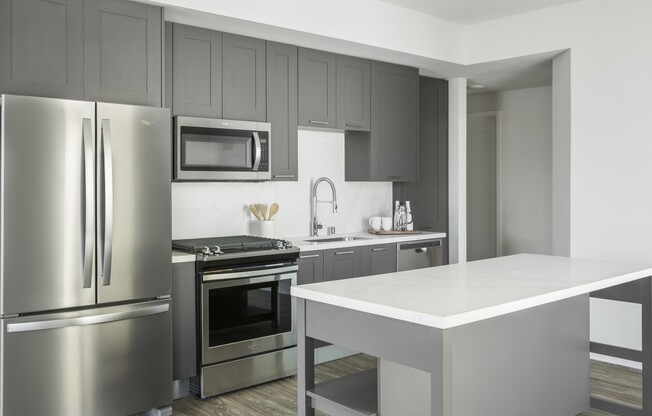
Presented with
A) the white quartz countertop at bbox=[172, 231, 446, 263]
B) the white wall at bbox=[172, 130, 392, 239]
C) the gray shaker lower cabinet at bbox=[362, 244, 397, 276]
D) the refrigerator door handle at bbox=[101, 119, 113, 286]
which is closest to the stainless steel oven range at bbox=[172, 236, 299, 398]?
the white quartz countertop at bbox=[172, 231, 446, 263]

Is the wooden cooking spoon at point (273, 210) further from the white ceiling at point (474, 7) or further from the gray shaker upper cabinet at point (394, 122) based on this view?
the white ceiling at point (474, 7)

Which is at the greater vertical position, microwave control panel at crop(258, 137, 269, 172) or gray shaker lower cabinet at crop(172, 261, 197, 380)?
microwave control panel at crop(258, 137, 269, 172)

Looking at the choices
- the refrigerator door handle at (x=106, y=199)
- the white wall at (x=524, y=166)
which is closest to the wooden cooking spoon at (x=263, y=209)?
the refrigerator door handle at (x=106, y=199)

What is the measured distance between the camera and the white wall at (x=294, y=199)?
4363 millimetres

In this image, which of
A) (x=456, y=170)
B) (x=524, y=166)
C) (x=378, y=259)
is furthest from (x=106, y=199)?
(x=524, y=166)

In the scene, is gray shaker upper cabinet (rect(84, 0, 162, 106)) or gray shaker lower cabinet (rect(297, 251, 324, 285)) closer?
gray shaker upper cabinet (rect(84, 0, 162, 106))

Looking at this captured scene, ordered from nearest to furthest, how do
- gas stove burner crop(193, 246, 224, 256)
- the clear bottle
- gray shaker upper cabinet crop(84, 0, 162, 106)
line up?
gray shaker upper cabinet crop(84, 0, 162, 106) < gas stove burner crop(193, 246, 224, 256) < the clear bottle

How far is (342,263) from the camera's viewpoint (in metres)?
4.61

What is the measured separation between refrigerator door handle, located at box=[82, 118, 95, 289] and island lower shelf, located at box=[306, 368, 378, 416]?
4.58 feet

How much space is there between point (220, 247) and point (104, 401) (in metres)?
1.11

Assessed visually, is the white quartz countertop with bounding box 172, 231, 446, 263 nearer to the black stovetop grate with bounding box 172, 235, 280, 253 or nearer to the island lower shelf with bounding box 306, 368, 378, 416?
the black stovetop grate with bounding box 172, 235, 280, 253

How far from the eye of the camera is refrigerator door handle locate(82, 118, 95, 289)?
310 centimetres

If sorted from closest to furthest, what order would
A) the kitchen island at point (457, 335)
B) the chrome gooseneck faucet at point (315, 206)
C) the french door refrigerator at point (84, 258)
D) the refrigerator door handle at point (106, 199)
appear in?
the kitchen island at point (457, 335)
the french door refrigerator at point (84, 258)
the refrigerator door handle at point (106, 199)
the chrome gooseneck faucet at point (315, 206)

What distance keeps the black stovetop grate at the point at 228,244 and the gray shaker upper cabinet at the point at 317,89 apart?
1088 mm
